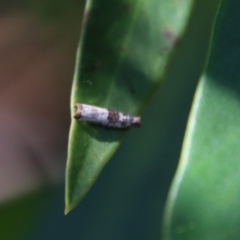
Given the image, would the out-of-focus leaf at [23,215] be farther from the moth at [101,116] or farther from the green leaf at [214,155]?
the green leaf at [214,155]

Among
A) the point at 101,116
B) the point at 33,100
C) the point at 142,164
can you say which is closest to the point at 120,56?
the point at 101,116

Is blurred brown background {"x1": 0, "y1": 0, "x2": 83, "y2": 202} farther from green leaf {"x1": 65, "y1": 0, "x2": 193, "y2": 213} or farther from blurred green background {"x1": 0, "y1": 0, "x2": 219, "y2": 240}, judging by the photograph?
green leaf {"x1": 65, "y1": 0, "x2": 193, "y2": 213}

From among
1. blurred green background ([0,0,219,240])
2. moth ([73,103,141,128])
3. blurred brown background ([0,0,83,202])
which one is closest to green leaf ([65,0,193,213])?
moth ([73,103,141,128])

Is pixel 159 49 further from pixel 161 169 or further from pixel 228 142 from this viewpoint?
pixel 161 169

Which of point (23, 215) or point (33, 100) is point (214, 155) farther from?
point (33, 100)

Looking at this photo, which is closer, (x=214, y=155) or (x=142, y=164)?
(x=214, y=155)

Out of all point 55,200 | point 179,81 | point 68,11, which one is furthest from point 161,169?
point 68,11
